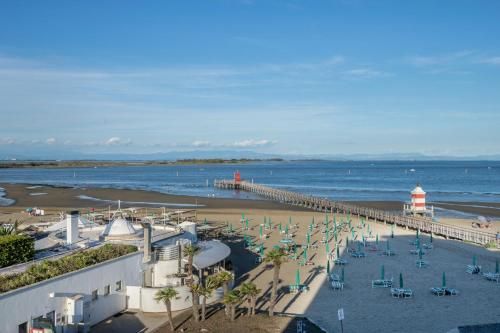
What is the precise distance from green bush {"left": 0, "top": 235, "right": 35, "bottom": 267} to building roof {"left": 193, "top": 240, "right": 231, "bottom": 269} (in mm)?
6237

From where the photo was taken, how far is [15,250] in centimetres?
1811

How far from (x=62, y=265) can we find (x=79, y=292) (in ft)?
3.63

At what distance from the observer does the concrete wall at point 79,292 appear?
14280mm

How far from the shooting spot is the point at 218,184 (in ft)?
310

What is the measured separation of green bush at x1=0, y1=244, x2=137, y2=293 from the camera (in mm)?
15227

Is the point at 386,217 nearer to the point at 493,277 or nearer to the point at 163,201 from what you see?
the point at 493,277

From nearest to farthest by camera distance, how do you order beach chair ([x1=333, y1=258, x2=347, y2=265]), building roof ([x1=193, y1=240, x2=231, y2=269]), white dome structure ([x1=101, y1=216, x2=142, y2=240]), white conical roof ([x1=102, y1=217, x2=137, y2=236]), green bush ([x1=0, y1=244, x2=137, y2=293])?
green bush ([x1=0, y1=244, x2=137, y2=293]), building roof ([x1=193, y1=240, x2=231, y2=269]), white dome structure ([x1=101, y1=216, x2=142, y2=240]), white conical roof ([x1=102, y1=217, x2=137, y2=236]), beach chair ([x1=333, y1=258, x2=347, y2=265])

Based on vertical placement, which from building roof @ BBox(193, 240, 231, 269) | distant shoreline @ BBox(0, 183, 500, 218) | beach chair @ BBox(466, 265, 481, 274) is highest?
building roof @ BBox(193, 240, 231, 269)

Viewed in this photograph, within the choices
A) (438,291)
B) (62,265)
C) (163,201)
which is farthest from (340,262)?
(163,201)

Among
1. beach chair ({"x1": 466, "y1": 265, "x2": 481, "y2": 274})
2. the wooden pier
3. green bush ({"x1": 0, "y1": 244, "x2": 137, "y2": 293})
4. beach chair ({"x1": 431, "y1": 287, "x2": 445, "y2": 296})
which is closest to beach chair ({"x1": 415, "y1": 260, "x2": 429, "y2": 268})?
beach chair ({"x1": 466, "y1": 265, "x2": 481, "y2": 274})

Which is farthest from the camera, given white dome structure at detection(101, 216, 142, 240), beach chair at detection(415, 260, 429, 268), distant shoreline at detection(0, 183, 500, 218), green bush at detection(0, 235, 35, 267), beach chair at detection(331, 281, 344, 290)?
distant shoreline at detection(0, 183, 500, 218)

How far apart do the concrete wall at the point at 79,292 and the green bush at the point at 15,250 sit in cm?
272

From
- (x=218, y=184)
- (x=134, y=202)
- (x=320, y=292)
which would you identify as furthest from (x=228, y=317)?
(x=218, y=184)

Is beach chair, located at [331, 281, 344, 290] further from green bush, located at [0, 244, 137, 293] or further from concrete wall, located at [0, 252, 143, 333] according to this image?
green bush, located at [0, 244, 137, 293]
